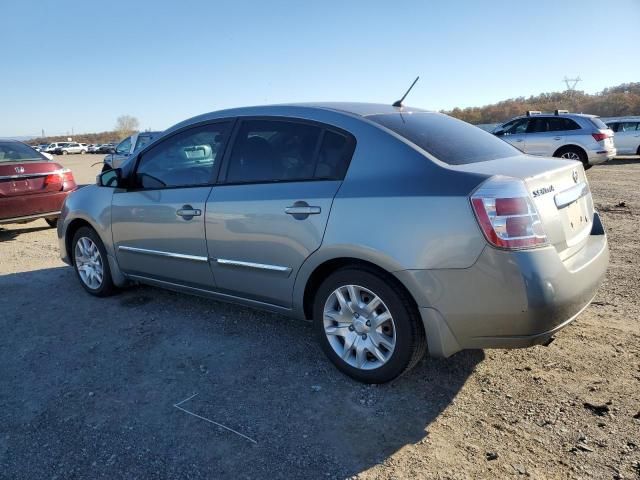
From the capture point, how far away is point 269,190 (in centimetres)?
345

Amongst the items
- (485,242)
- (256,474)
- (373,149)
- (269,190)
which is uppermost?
(373,149)

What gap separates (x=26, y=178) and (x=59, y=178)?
512 millimetres

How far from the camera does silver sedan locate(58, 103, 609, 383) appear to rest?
2617 mm

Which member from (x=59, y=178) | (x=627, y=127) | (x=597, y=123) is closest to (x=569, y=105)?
(x=627, y=127)

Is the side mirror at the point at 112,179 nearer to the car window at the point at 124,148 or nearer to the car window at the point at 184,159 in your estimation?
the car window at the point at 184,159

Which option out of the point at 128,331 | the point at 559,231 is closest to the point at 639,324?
the point at 559,231

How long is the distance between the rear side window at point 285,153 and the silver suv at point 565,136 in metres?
11.4

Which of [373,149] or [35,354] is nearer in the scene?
[373,149]

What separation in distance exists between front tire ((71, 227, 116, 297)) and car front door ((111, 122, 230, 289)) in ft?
0.95

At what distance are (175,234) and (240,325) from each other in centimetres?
89

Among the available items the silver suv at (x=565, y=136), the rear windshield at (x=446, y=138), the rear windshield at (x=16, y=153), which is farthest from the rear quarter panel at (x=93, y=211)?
the silver suv at (x=565, y=136)

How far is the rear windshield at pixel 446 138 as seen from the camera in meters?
3.07

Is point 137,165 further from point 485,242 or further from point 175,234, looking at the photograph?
point 485,242

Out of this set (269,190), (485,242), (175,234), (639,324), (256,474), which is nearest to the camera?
(256,474)
